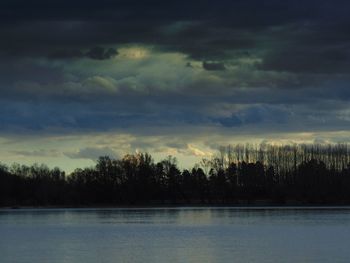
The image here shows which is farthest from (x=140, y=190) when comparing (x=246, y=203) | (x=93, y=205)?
(x=246, y=203)

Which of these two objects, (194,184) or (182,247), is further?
(194,184)

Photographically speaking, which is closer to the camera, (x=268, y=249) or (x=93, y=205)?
(x=268, y=249)

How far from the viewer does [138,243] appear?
57531mm

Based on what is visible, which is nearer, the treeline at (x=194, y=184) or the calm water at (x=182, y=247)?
the calm water at (x=182, y=247)

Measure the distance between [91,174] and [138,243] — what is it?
11951 cm

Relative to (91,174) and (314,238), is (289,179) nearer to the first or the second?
(91,174)

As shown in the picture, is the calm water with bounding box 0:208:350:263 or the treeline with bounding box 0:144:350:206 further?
the treeline with bounding box 0:144:350:206

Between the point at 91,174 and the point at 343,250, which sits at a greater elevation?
the point at 91,174

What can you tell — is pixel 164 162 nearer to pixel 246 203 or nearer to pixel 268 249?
pixel 246 203

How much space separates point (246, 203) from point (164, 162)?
23.7 metres

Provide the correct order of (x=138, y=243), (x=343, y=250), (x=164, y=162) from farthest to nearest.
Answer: (x=164, y=162), (x=138, y=243), (x=343, y=250)

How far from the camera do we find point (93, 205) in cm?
17788

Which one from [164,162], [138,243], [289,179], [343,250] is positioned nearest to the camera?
[343,250]

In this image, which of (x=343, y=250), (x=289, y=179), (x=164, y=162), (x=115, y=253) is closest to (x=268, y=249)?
(x=343, y=250)
